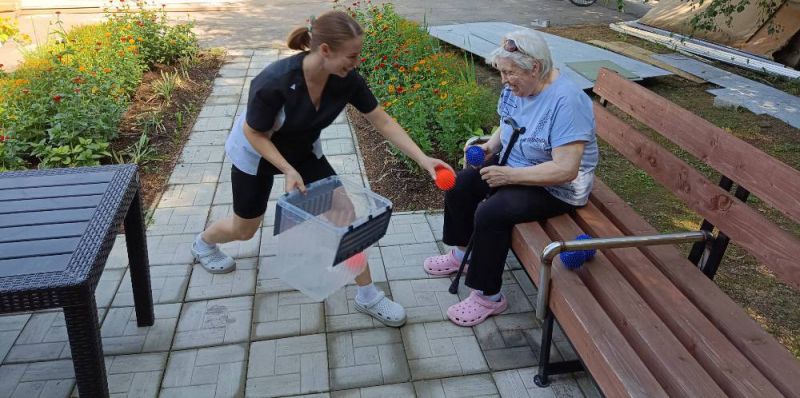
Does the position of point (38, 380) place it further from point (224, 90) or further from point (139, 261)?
point (224, 90)

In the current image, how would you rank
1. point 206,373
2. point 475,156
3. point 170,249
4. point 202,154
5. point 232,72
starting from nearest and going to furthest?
point 206,373 < point 475,156 < point 170,249 < point 202,154 < point 232,72

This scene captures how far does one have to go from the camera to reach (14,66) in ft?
22.9

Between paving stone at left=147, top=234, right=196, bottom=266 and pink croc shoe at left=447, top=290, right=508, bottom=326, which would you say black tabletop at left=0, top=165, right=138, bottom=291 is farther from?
pink croc shoe at left=447, top=290, right=508, bottom=326

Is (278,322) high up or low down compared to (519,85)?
down

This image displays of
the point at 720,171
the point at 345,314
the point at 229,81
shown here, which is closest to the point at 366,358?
the point at 345,314

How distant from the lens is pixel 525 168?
278cm

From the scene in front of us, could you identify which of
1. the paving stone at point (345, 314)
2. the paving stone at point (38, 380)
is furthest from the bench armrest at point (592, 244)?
the paving stone at point (38, 380)

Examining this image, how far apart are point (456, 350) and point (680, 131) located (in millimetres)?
1492

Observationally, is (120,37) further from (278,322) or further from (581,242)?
(581,242)

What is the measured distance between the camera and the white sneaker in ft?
11.2

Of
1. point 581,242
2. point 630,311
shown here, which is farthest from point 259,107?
point 630,311

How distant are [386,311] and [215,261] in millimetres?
1069

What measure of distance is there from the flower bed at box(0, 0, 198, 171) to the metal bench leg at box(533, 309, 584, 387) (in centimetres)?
351

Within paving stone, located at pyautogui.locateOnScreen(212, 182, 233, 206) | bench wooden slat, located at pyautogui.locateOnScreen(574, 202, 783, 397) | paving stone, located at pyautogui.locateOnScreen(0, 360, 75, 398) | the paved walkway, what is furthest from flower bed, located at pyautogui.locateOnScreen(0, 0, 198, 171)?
bench wooden slat, located at pyautogui.locateOnScreen(574, 202, 783, 397)
